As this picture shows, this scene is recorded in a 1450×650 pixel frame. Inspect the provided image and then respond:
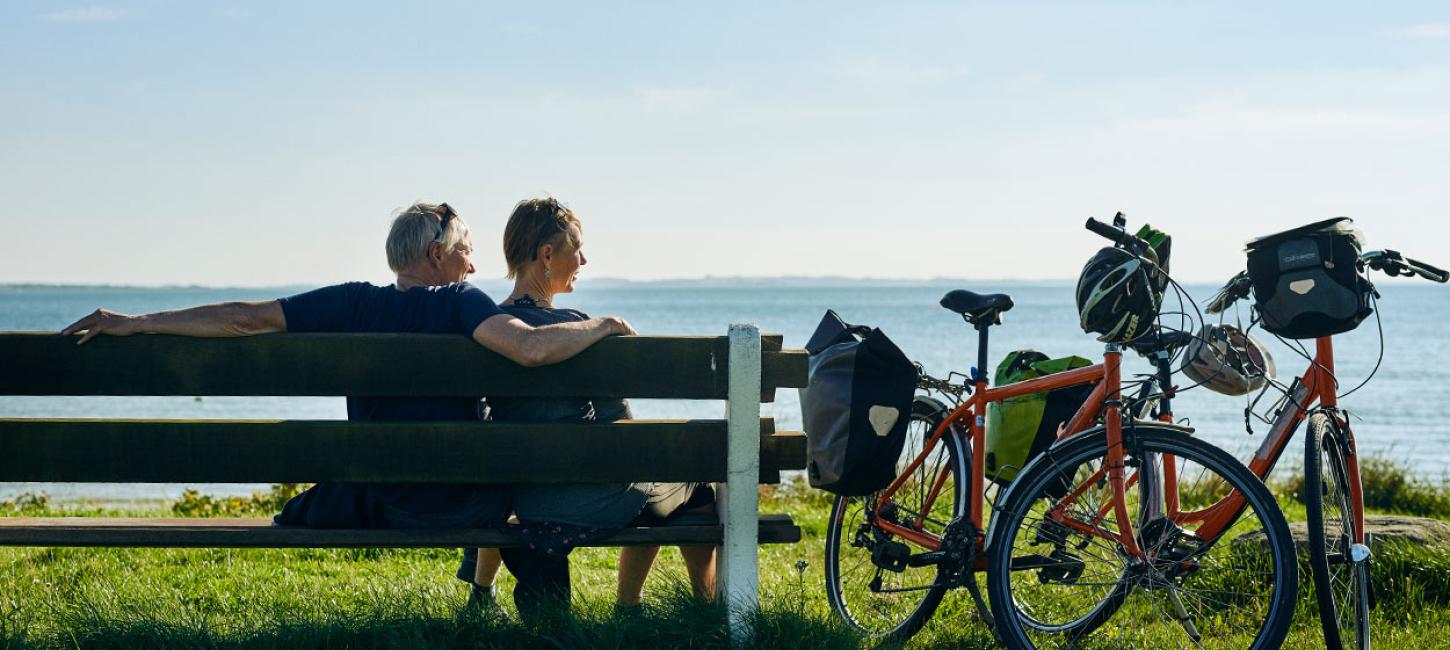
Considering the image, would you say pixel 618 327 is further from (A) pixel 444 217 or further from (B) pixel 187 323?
(B) pixel 187 323

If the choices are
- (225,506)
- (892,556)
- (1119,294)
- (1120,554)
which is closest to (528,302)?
(892,556)

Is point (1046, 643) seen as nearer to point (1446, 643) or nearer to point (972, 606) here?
point (972, 606)

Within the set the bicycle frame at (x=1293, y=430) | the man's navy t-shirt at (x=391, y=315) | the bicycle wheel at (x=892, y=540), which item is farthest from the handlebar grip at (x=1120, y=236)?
the man's navy t-shirt at (x=391, y=315)

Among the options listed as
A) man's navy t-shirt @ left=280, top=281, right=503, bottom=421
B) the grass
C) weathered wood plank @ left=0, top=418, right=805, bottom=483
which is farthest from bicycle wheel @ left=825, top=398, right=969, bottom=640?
man's navy t-shirt @ left=280, top=281, right=503, bottom=421

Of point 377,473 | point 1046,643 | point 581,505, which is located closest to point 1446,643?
point 1046,643

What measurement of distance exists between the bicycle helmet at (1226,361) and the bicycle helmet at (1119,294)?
0.43 m

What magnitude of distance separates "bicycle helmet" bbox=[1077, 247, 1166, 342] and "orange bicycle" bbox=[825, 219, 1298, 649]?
0.03 meters

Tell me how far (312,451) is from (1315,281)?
2.96 meters

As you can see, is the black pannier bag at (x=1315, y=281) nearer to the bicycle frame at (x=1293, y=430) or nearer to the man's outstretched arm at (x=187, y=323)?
the bicycle frame at (x=1293, y=430)

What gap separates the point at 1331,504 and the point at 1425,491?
7486 millimetres

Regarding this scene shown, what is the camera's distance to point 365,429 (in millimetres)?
3750

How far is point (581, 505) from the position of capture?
3984 mm

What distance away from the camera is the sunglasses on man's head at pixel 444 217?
4387 millimetres

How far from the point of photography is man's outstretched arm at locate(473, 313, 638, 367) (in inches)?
145
